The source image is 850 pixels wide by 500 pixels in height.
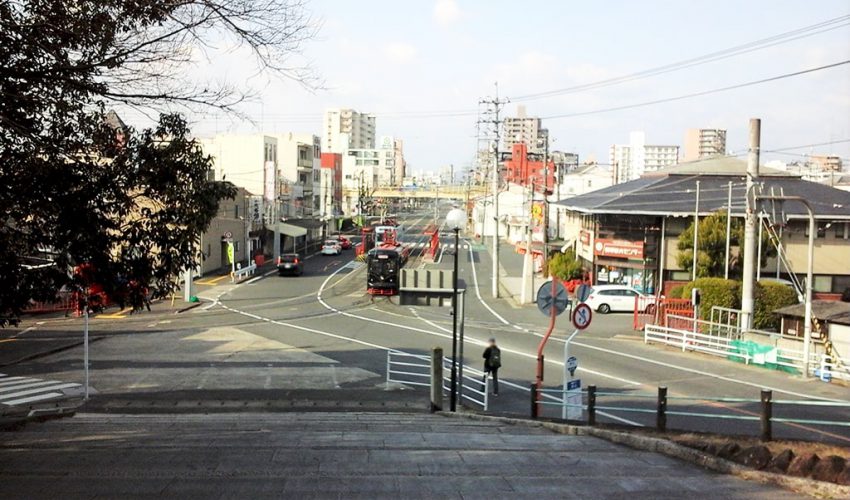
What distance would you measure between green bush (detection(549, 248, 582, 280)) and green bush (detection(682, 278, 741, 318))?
56.2 feet

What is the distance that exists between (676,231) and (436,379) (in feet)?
85.5

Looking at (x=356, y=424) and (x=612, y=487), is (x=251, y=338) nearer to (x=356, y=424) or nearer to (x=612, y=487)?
(x=356, y=424)

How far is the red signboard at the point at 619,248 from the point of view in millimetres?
41594

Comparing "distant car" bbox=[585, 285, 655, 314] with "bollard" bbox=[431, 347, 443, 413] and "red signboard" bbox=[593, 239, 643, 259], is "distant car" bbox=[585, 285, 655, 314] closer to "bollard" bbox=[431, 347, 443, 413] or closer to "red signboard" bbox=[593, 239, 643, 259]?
"red signboard" bbox=[593, 239, 643, 259]

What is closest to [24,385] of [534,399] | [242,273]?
[534,399]

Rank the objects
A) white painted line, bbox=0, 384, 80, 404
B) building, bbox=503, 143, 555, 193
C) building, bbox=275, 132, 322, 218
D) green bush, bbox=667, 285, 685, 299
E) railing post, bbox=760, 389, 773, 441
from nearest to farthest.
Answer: railing post, bbox=760, 389, 773, 441 → white painted line, bbox=0, 384, 80, 404 → green bush, bbox=667, 285, 685, 299 → building, bbox=503, 143, 555, 193 → building, bbox=275, 132, 322, 218

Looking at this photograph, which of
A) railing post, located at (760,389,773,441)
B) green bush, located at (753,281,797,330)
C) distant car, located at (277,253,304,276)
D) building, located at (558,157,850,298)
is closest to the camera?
railing post, located at (760,389,773,441)

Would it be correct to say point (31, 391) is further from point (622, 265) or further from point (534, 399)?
point (622, 265)

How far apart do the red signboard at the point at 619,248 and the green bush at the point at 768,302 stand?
11.1 meters

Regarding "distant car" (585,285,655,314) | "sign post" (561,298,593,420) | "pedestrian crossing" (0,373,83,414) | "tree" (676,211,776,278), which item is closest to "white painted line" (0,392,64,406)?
"pedestrian crossing" (0,373,83,414)

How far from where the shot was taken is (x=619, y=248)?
141 ft

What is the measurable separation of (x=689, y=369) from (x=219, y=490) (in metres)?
18.4

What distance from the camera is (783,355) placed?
23.5 metres

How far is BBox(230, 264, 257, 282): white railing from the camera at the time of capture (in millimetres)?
52078
